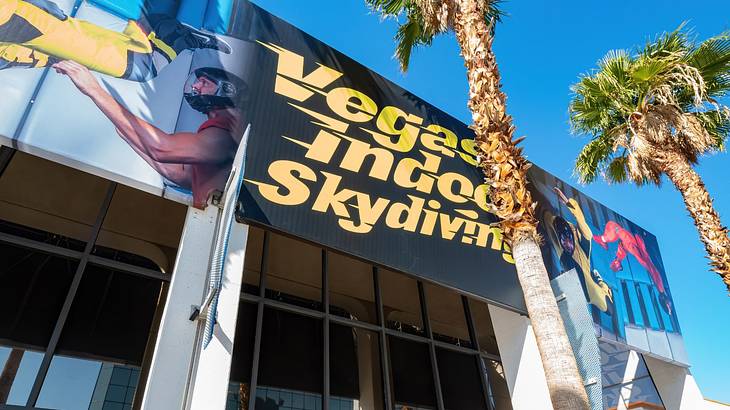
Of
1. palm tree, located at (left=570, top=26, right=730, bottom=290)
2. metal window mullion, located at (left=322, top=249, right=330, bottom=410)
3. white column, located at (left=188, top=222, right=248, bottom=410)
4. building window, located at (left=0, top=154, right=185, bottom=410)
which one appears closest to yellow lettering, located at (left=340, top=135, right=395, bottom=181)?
metal window mullion, located at (left=322, top=249, right=330, bottom=410)

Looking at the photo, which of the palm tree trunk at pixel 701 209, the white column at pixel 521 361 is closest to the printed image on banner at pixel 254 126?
the white column at pixel 521 361

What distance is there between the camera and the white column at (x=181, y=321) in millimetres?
4000

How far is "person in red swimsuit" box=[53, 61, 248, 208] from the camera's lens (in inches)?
189

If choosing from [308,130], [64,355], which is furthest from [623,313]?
[64,355]

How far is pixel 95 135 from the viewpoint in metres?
4.62

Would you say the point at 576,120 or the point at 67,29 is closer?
the point at 67,29

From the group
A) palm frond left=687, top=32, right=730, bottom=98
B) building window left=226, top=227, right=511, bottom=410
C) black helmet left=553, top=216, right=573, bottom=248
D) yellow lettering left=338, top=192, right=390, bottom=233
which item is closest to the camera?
yellow lettering left=338, top=192, right=390, bottom=233

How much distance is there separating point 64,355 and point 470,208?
6.51 m

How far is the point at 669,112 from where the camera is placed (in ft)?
32.9

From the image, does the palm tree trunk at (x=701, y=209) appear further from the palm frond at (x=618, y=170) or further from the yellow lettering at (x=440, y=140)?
the yellow lettering at (x=440, y=140)

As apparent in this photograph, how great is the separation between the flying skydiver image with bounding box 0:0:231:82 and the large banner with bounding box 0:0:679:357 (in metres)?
0.02

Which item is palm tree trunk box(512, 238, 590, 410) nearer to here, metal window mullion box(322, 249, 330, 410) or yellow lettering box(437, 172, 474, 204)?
yellow lettering box(437, 172, 474, 204)

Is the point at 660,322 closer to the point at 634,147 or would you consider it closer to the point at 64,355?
the point at 634,147

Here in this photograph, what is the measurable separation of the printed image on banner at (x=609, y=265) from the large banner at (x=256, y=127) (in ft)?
2.92
